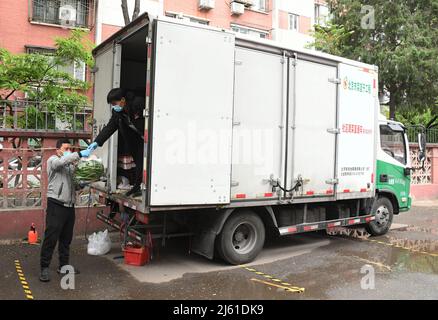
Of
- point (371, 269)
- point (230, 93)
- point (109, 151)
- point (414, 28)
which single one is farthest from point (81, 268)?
point (414, 28)

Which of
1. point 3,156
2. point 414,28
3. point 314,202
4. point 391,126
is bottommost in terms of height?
point 314,202

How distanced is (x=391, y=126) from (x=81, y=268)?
6212 mm

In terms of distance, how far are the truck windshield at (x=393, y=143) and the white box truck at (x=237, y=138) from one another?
5 cm

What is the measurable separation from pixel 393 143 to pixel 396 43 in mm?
6338

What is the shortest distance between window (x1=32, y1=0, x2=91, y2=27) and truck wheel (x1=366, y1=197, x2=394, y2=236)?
1536 cm

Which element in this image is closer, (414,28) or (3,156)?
(3,156)

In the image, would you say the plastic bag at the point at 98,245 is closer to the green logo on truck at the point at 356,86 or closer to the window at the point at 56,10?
the green logo on truck at the point at 356,86

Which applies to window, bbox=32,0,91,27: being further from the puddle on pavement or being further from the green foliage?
the puddle on pavement

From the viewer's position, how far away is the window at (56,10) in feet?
58.7

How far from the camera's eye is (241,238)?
21.0 feet

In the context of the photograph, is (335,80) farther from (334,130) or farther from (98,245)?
(98,245)

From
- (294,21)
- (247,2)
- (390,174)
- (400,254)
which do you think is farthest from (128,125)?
(294,21)
